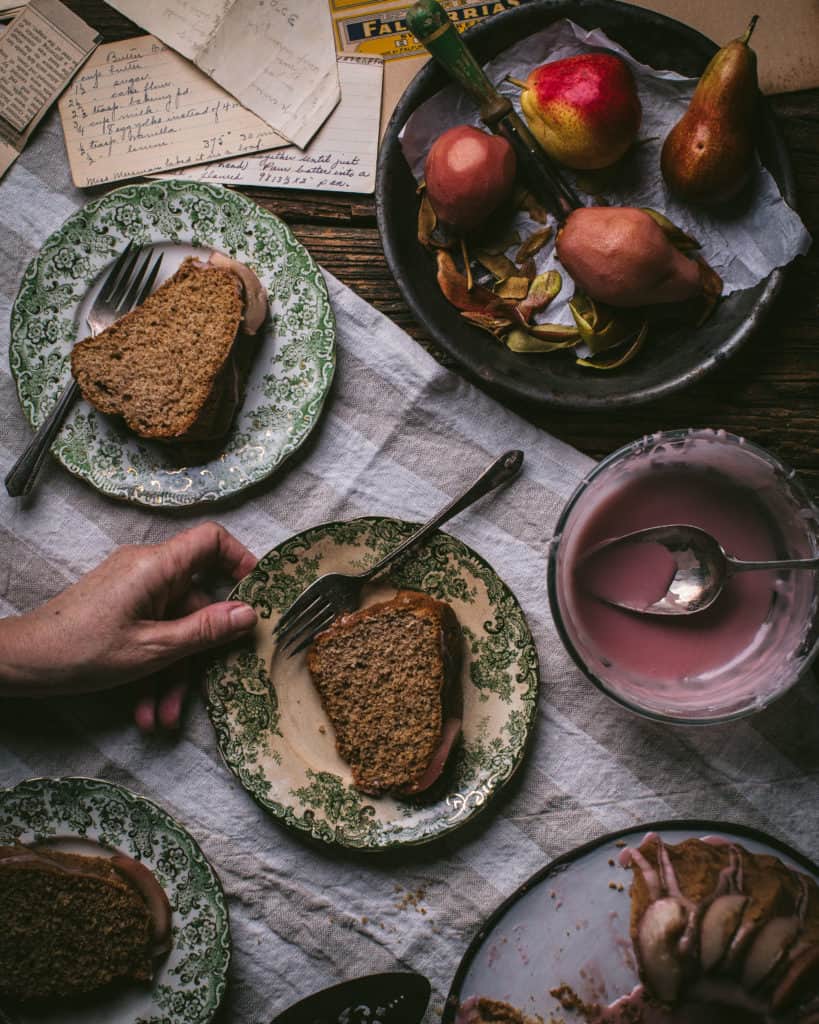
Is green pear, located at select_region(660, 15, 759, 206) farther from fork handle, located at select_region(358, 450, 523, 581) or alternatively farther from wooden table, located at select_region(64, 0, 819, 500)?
fork handle, located at select_region(358, 450, 523, 581)

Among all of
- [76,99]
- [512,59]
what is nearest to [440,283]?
[512,59]

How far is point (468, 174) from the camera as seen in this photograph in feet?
3.75

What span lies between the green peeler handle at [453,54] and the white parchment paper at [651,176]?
0.04 m

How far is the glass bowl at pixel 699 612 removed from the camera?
1.07 metres

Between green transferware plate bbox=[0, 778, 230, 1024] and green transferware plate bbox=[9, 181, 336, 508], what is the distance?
0.40m

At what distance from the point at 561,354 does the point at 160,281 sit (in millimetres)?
577

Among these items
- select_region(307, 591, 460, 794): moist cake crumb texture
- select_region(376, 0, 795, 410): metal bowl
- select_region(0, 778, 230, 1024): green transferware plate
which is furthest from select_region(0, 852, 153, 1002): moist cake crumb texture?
select_region(376, 0, 795, 410): metal bowl

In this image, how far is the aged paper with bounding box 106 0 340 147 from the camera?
1.29 meters

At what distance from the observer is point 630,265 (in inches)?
43.9

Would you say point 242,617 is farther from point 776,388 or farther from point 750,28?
point 750,28

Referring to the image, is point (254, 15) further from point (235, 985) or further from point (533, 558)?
point (235, 985)

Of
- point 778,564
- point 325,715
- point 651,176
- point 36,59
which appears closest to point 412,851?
point 325,715

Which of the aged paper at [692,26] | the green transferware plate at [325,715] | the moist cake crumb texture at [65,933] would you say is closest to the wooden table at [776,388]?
the aged paper at [692,26]

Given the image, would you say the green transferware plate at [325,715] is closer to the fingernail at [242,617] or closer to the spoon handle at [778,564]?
the fingernail at [242,617]
